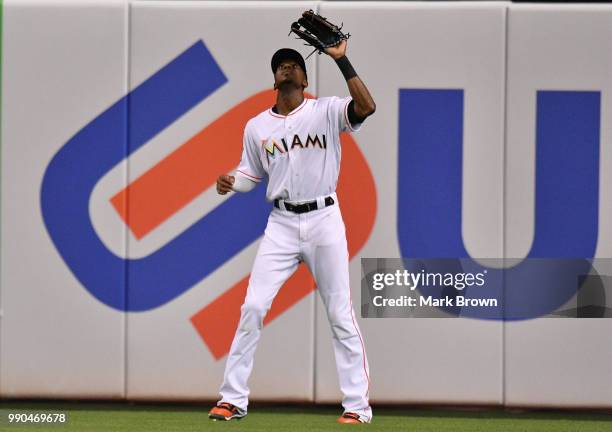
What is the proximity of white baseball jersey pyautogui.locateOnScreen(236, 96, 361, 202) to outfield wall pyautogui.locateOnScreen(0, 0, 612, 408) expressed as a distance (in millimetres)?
680

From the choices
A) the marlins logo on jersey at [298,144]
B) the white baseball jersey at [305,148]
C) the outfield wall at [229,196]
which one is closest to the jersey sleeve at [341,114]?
the white baseball jersey at [305,148]

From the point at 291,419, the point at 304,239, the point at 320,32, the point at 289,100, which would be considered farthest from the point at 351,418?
the point at 320,32

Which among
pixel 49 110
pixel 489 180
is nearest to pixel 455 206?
pixel 489 180

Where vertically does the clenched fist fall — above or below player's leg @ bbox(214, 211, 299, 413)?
above

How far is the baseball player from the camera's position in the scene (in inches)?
219

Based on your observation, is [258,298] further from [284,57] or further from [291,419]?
[284,57]

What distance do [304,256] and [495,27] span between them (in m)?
1.74

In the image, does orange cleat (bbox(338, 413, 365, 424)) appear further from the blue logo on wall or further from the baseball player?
the blue logo on wall

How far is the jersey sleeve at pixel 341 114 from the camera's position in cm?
553

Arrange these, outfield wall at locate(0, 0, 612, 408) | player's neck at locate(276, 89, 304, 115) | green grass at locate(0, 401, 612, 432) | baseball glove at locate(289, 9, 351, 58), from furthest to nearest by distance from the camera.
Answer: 1. outfield wall at locate(0, 0, 612, 408)
2. player's neck at locate(276, 89, 304, 115)
3. green grass at locate(0, 401, 612, 432)
4. baseball glove at locate(289, 9, 351, 58)

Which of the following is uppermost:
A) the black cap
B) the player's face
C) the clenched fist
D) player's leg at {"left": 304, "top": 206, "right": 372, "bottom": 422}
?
the black cap

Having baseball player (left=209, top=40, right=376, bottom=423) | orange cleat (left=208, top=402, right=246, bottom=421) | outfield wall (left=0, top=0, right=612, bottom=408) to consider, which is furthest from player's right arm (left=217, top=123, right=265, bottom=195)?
orange cleat (left=208, top=402, right=246, bottom=421)

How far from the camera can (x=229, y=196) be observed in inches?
250

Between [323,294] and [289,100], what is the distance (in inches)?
39.4
